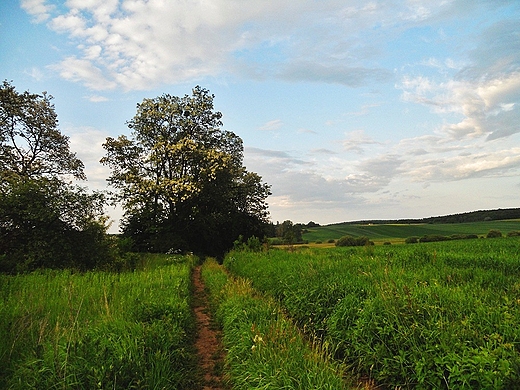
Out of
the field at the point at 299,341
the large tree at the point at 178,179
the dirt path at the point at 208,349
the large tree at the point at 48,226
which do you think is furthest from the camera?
the large tree at the point at 178,179

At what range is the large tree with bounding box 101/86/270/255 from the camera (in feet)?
86.3

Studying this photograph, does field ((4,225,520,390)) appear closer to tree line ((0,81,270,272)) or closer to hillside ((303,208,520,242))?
tree line ((0,81,270,272))

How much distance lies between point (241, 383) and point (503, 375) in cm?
311

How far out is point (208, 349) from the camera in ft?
21.0

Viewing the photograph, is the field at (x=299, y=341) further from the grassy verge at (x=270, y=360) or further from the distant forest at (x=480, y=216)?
the distant forest at (x=480, y=216)

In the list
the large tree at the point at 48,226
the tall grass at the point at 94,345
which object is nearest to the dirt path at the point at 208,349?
the tall grass at the point at 94,345

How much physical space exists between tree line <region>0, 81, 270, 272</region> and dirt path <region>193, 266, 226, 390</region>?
738 centimetres

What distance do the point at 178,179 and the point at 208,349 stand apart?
2043 cm

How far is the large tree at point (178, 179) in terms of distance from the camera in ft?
86.3

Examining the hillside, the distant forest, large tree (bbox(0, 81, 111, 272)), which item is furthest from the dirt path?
the distant forest

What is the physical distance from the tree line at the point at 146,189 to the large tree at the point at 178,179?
0.09 metres

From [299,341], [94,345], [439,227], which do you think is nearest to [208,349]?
[299,341]

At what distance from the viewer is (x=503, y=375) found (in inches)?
132

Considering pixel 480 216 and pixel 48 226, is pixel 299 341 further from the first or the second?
pixel 480 216
